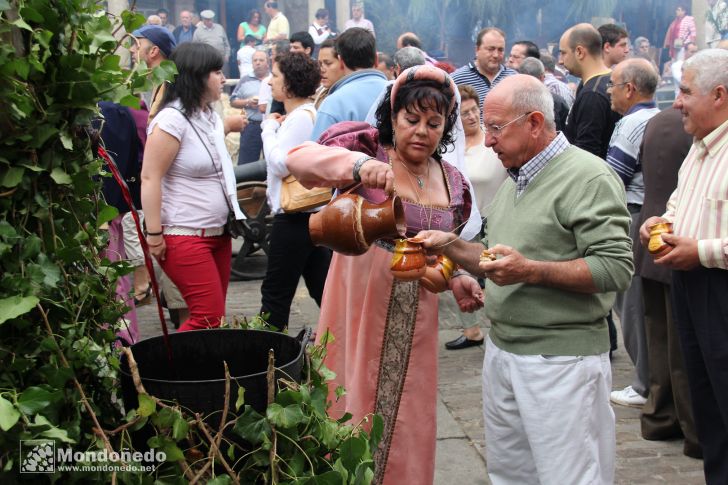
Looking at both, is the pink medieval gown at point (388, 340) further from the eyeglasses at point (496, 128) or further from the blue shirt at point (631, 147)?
the blue shirt at point (631, 147)

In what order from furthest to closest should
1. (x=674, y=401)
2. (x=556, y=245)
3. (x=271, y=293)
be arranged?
(x=271, y=293) < (x=674, y=401) < (x=556, y=245)

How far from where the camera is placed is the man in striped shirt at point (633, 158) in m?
4.95

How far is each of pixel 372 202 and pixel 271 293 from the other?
2.23 metres

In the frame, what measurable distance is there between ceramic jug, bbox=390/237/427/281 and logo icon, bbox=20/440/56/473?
1362mm

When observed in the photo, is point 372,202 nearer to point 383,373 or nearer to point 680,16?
point 383,373

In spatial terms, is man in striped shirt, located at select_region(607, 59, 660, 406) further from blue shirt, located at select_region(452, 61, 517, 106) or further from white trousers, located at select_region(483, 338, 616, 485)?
white trousers, located at select_region(483, 338, 616, 485)

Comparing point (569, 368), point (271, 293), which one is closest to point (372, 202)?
point (569, 368)

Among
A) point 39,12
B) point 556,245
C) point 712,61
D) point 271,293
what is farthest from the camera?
point 271,293

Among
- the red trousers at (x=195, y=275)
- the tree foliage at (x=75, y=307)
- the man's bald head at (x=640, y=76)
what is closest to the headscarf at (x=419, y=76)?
the tree foliage at (x=75, y=307)

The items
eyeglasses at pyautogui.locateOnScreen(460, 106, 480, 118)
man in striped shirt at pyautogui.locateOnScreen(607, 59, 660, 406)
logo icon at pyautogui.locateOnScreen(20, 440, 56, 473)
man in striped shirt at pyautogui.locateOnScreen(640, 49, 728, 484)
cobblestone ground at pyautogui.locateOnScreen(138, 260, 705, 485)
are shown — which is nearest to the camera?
logo icon at pyautogui.locateOnScreen(20, 440, 56, 473)

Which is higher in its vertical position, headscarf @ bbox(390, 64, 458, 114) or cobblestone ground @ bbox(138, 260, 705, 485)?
headscarf @ bbox(390, 64, 458, 114)

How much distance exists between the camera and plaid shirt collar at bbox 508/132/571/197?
282cm

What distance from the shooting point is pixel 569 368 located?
2807 mm

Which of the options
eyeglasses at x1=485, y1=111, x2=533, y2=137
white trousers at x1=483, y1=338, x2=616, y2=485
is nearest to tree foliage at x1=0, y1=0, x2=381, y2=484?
white trousers at x1=483, y1=338, x2=616, y2=485
